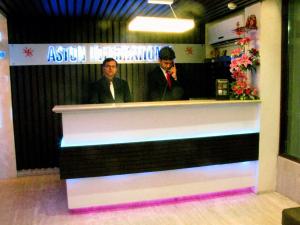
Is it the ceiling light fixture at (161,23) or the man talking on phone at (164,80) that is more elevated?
the ceiling light fixture at (161,23)

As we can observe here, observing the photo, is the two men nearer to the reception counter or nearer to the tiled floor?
the reception counter

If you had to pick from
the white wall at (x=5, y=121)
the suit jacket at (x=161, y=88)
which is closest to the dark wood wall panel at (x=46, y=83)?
the white wall at (x=5, y=121)

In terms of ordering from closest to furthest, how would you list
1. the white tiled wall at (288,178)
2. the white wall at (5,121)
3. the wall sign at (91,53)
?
the white tiled wall at (288,178) → the white wall at (5,121) → the wall sign at (91,53)

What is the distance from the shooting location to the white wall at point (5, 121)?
476cm

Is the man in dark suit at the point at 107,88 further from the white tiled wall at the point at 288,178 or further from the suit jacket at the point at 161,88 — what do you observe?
the white tiled wall at the point at 288,178

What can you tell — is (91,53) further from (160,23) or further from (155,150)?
(155,150)

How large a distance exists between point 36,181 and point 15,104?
1.28m

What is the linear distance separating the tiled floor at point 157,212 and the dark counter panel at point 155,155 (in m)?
0.48

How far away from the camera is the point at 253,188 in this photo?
4.12 meters

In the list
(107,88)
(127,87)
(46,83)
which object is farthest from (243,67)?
(46,83)

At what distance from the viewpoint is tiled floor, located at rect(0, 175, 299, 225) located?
11.0ft

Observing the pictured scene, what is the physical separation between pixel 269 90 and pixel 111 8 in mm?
2432

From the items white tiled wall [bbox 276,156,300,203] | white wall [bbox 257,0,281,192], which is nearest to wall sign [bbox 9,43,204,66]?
white wall [bbox 257,0,281,192]

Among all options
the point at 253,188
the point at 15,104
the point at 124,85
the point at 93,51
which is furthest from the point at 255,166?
the point at 15,104
